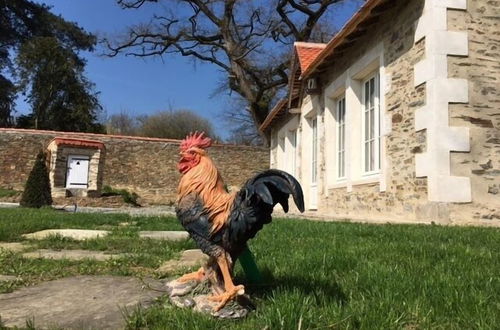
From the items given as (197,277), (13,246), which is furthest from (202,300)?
(13,246)

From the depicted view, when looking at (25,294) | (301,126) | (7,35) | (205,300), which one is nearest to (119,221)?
(25,294)

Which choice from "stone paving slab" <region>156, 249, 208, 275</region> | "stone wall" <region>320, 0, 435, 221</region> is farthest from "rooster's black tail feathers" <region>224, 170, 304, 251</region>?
"stone wall" <region>320, 0, 435, 221</region>

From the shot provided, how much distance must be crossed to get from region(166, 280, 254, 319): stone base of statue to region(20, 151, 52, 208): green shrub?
12.7m

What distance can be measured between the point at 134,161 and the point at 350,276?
2335 centimetres

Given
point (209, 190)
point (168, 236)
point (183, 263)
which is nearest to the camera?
point (209, 190)

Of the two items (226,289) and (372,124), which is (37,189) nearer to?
(372,124)

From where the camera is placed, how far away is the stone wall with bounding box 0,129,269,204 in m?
23.9

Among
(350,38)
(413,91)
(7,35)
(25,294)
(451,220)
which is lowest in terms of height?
(25,294)

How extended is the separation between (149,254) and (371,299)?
2.59 m

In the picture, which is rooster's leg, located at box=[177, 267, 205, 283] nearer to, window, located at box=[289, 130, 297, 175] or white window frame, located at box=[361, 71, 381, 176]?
white window frame, located at box=[361, 71, 381, 176]

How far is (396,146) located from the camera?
863 cm

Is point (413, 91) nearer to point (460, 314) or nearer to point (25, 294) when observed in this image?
point (460, 314)

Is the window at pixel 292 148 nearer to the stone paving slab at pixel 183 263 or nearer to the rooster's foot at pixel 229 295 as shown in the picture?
the stone paving slab at pixel 183 263

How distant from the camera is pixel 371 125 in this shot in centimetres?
1050
